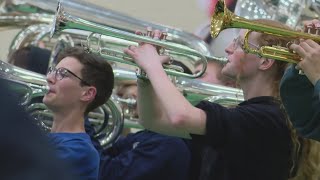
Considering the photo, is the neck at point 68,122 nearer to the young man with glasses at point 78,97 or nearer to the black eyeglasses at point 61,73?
the young man with glasses at point 78,97

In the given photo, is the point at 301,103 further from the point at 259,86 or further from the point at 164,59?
the point at 164,59

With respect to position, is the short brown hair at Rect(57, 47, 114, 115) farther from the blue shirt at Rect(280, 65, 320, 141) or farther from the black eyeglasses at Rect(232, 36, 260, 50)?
the blue shirt at Rect(280, 65, 320, 141)

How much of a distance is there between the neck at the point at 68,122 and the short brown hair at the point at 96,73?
0.15m

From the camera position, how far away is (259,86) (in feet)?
6.34

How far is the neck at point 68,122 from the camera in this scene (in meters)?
2.13

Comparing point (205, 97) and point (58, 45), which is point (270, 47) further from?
point (58, 45)

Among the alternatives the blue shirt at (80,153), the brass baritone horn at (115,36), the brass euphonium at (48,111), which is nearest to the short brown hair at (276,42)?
the brass baritone horn at (115,36)

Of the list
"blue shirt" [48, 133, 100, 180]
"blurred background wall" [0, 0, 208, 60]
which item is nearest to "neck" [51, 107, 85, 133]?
"blue shirt" [48, 133, 100, 180]

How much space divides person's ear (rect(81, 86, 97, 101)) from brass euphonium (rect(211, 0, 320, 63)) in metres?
0.69

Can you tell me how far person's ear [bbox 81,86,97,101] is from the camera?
229cm

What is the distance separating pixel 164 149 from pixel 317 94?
0.89 meters

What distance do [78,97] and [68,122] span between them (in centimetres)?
16

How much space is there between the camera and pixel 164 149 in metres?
2.30

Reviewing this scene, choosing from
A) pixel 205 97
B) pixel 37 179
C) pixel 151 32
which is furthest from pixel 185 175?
pixel 37 179
